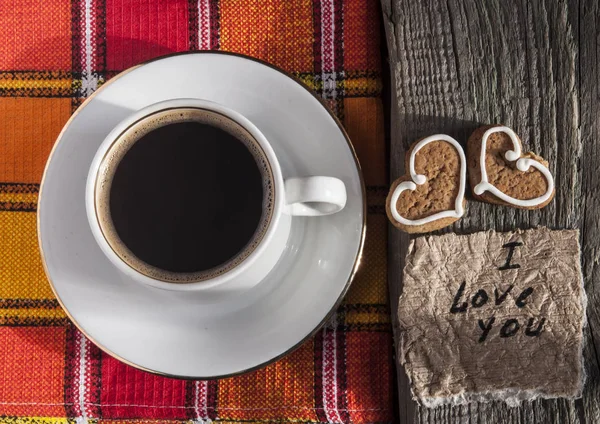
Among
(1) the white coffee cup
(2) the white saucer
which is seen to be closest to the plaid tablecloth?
(2) the white saucer

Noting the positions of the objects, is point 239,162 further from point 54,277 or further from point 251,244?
point 54,277

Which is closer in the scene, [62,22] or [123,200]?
[123,200]

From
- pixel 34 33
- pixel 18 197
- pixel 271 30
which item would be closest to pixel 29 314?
pixel 18 197

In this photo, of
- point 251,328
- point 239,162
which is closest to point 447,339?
point 251,328

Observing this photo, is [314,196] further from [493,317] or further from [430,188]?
[493,317]

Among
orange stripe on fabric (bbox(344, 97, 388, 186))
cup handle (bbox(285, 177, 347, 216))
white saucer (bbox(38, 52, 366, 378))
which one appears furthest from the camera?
orange stripe on fabric (bbox(344, 97, 388, 186))

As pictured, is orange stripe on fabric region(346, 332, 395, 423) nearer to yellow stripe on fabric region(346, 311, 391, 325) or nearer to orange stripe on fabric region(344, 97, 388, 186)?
yellow stripe on fabric region(346, 311, 391, 325)

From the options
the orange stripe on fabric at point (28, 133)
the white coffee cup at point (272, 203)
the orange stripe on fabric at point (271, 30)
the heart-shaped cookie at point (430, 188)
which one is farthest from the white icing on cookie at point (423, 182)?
the orange stripe on fabric at point (28, 133)
